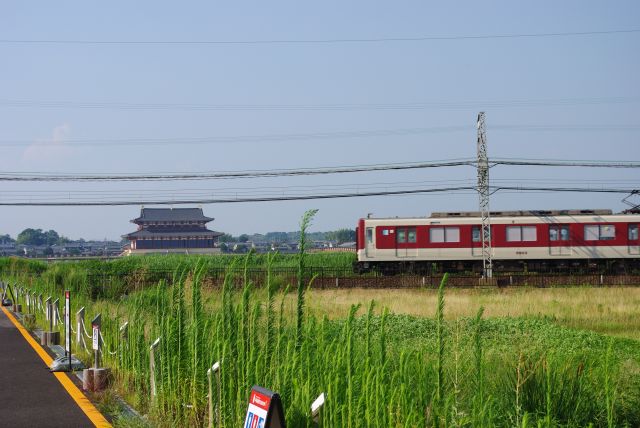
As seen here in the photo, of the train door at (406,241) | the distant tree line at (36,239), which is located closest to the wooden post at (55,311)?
the train door at (406,241)

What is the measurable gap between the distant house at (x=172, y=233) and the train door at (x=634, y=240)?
63556mm

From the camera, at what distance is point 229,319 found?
716cm

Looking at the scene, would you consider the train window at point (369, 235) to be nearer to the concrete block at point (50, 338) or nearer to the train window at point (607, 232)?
the train window at point (607, 232)

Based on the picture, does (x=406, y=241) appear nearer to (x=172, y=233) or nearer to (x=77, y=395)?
(x=77, y=395)

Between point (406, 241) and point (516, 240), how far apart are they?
512 centimetres

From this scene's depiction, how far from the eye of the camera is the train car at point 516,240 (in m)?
37.4

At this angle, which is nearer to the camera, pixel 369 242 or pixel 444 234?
pixel 444 234

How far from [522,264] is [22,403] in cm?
3220

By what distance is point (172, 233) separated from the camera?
9794cm

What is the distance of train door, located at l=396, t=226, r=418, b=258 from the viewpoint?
38.0 meters

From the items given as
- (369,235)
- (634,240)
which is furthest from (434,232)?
(634,240)

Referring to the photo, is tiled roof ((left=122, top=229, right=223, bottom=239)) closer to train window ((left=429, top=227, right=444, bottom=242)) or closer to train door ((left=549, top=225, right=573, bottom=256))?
train window ((left=429, top=227, right=444, bottom=242))

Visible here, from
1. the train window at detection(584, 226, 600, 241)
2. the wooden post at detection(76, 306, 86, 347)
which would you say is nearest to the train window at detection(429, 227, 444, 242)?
Result: the train window at detection(584, 226, 600, 241)

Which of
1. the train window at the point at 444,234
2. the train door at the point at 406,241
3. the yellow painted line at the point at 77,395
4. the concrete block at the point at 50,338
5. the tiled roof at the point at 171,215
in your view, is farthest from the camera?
the tiled roof at the point at 171,215
